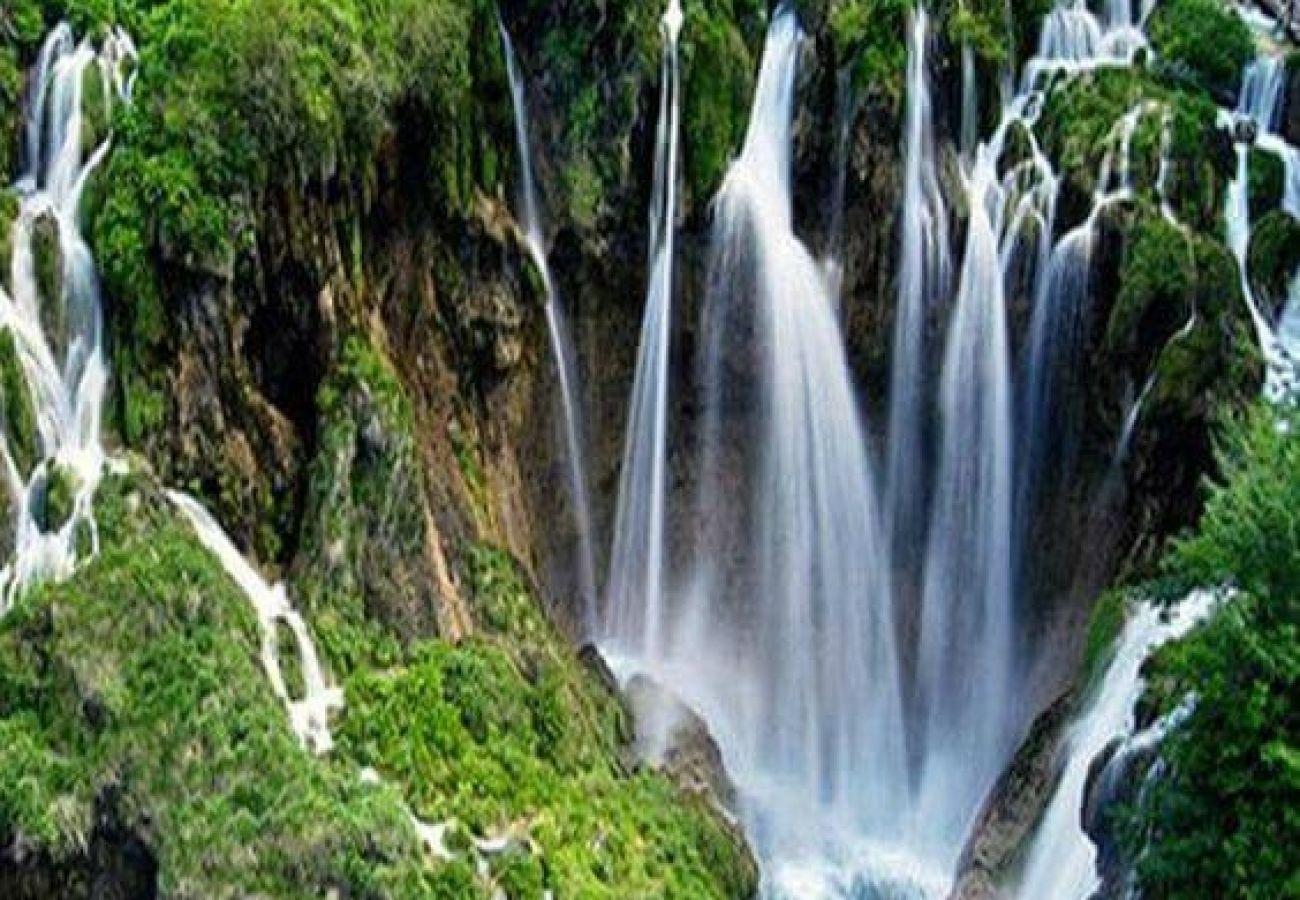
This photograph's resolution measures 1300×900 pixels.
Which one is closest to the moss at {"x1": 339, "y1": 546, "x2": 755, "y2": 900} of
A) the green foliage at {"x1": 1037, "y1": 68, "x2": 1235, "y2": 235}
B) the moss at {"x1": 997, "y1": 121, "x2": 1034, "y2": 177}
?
the moss at {"x1": 997, "y1": 121, "x2": 1034, "y2": 177}

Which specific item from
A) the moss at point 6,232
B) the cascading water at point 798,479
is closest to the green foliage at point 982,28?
the cascading water at point 798,479

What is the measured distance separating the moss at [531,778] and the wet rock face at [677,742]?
1003 millimetres

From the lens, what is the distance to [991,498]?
22.5 meters

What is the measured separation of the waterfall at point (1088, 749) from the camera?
17625 mm

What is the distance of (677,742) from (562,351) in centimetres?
500

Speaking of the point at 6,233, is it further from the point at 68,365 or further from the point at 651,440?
the point at 651,440

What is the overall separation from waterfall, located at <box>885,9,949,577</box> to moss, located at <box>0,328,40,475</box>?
10.7 m

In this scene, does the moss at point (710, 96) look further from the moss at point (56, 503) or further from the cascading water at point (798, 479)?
the moss at point (56, 503)

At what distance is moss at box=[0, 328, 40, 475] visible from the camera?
15.4 meters

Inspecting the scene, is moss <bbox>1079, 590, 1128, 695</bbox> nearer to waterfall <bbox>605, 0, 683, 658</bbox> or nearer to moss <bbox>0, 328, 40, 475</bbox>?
waterfall <bbox>605, 0, 683, 658</bbox>

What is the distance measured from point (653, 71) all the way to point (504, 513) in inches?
213

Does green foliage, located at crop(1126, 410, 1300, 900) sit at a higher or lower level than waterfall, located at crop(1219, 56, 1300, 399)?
lower

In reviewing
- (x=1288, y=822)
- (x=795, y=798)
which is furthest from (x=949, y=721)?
(x=1288, y=822)

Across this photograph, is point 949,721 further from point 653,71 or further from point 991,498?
point 653,71
